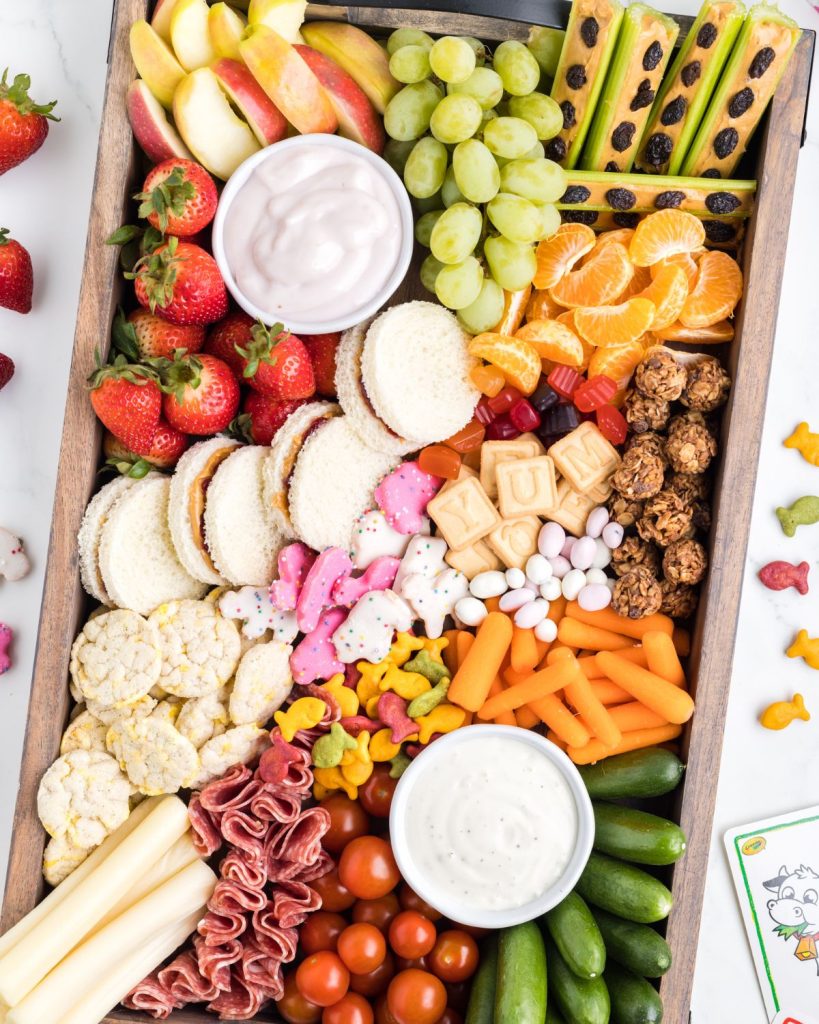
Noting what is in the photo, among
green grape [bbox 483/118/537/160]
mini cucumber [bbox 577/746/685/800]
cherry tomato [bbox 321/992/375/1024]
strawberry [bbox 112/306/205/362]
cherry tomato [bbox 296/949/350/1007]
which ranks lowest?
cherry tomato [bbox 321/992/375/1024]

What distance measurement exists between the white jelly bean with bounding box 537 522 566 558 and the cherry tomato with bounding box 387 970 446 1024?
883 millimetres

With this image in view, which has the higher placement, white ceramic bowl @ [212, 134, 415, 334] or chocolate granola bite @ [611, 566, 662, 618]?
white ceramic bowl @ [212, 134, 415, 334]

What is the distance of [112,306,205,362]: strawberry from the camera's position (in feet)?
6.29

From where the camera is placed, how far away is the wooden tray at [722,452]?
1.84 metres

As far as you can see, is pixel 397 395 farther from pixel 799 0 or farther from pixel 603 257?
pixel 799 0

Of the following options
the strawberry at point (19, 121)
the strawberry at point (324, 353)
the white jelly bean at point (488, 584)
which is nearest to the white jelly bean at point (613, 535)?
the white jelly bean at point (488, 584)

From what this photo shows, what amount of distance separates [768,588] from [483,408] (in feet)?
2.79

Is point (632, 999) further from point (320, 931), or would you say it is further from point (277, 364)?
point (277, 364)

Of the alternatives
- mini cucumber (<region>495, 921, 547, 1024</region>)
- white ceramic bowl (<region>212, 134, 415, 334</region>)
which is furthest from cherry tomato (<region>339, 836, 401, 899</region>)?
white ceramic bowl (<region>212, 134, 415, 334</region>)

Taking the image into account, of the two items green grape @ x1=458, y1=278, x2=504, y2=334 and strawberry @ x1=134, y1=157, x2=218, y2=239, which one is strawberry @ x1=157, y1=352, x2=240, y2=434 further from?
green grape @ x1=458, y1=278, x2=504, y2=334

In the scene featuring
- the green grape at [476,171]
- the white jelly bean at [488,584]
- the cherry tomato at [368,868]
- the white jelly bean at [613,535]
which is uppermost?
the green grape at [476,171]

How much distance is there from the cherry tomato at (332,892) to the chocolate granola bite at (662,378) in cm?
120

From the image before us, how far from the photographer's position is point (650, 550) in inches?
76.9

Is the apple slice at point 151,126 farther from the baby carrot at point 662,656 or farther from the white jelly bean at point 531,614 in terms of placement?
the baby carrot at point 662,656
